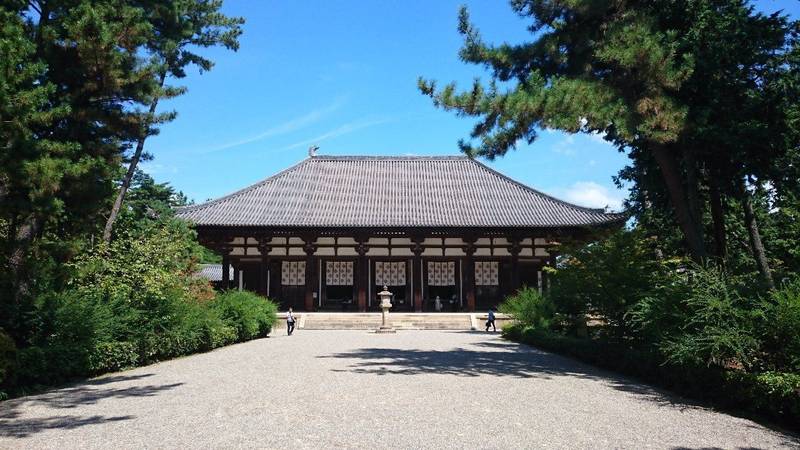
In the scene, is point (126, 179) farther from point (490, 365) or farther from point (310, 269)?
point (310, 269)

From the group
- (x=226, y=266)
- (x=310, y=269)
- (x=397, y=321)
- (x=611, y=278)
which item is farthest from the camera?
(x=226, y=266)

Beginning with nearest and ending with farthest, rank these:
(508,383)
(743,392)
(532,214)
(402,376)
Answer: (743,392)
(508,383)
(402,376)
(532,214)

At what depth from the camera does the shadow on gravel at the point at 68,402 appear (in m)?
5.40

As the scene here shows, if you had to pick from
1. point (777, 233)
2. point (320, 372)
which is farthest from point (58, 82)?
point (777, 233)

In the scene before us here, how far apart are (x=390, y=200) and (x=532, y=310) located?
10.8m

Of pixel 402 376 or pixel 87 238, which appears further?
pixel 87 238

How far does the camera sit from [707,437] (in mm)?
5055

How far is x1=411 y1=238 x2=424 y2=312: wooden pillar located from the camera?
23720mm

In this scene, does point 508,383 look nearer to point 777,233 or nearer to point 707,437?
point 707,437

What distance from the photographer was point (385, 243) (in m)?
24.2

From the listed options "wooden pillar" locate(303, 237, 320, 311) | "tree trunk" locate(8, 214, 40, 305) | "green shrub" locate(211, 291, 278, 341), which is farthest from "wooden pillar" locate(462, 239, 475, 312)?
"tree trunk" locate(8, 214, 40, 305)

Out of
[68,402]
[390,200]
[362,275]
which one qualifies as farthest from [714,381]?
[390,200]

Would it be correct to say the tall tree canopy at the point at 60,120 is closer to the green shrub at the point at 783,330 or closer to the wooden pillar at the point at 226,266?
the green shrub at the point at 783,330

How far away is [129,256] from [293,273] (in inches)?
496
